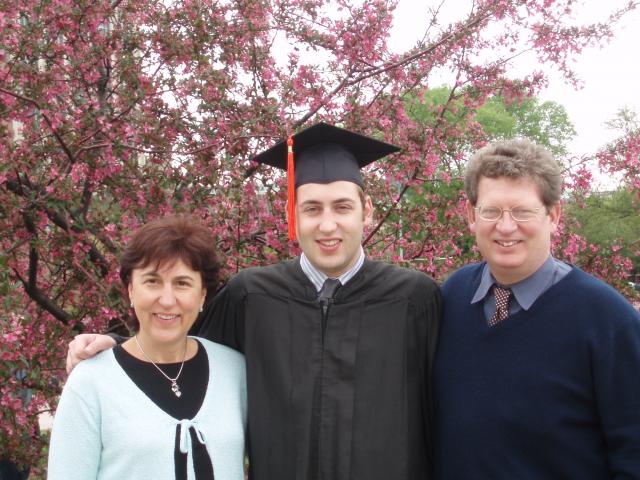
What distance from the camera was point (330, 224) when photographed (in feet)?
8.43

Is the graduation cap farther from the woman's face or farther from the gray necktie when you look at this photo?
the woman's face

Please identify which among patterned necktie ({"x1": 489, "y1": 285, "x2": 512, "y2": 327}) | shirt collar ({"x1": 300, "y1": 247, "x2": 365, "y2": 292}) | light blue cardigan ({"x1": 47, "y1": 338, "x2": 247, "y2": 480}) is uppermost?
shirt collar ({"x1": 300, "y1": 247, "x2": 365, "y2": 292})

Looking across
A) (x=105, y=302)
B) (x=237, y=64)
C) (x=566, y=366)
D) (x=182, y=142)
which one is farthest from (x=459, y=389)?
(x=237, y=64)

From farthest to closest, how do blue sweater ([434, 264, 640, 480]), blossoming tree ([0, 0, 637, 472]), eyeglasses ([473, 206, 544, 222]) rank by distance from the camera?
1. blossoming tree ([0, 0, 637, 472])
2. eyeglasses ([473, 206, 544, 222])
3. blue sweater ([434, 264, 640, 480])

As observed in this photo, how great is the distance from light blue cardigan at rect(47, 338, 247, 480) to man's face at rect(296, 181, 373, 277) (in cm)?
68

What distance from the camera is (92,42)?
12.7 feet

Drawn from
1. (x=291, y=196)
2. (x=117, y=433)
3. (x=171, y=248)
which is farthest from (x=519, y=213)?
(x=117, y=433)

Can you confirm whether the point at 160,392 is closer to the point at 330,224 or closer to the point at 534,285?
the point at 330,224

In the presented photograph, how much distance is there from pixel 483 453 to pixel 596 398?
0.39 metres

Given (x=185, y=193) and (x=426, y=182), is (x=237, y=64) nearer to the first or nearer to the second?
(x=185, y=193)

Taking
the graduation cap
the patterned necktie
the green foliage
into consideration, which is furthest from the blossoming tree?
the green foliage

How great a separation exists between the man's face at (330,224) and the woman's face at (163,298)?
0.49 m

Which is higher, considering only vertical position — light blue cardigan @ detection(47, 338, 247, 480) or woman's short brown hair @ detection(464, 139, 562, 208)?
woman's short brown hair @ detection(464, 139, 562, 208)

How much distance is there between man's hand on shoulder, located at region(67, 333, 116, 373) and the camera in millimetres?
2334
